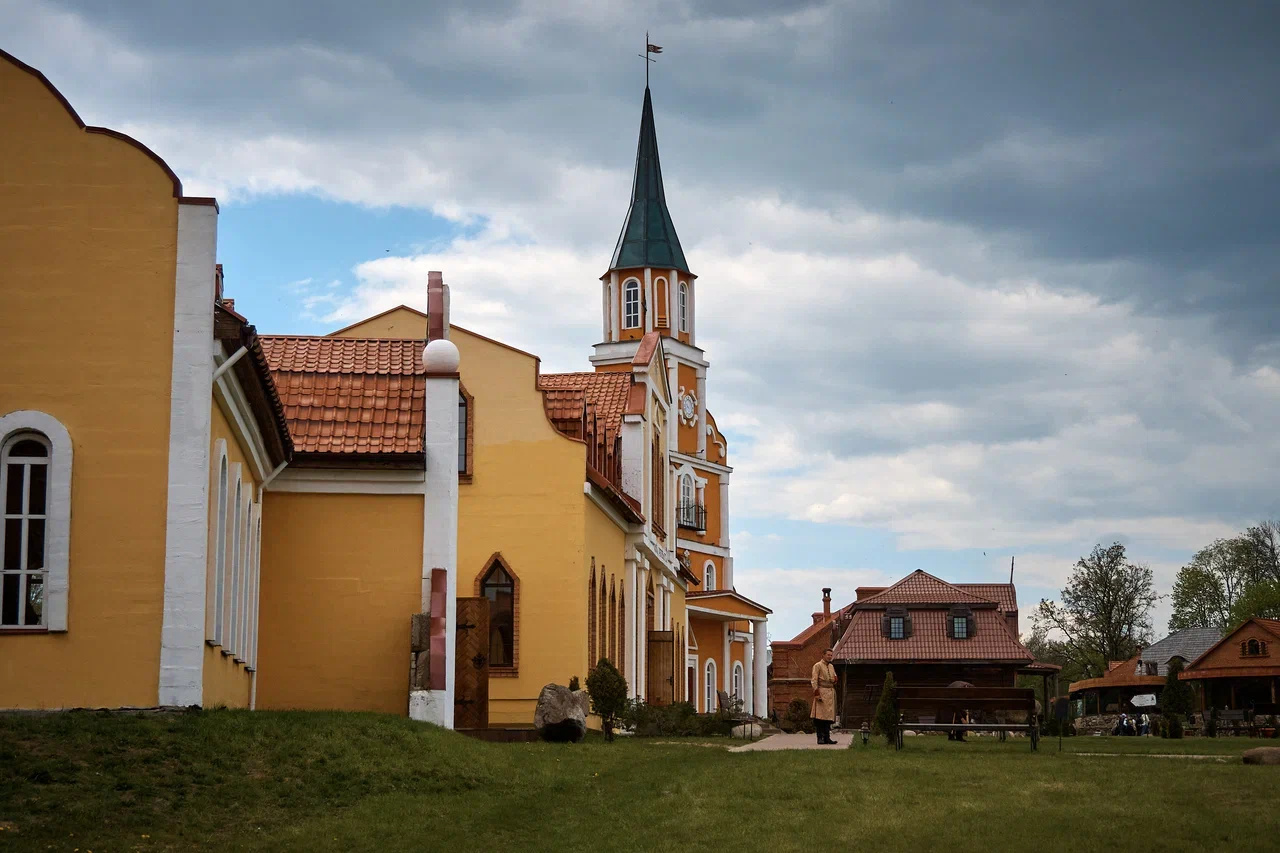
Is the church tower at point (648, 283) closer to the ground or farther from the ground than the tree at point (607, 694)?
farther from the ground

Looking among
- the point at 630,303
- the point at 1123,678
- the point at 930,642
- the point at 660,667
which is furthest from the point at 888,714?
the point at 630,303

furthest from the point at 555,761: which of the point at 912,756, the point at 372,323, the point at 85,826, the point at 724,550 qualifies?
the point at 724,550

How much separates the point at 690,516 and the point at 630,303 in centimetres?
1129

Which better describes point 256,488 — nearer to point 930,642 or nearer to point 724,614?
point 930,642

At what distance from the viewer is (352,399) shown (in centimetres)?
2411

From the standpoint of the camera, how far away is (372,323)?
109ft

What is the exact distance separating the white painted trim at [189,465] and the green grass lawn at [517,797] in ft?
2.16

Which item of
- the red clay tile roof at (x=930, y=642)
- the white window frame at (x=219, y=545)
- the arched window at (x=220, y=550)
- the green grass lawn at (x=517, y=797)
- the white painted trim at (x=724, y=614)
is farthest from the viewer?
the white painted trim at (x=724, y=614)

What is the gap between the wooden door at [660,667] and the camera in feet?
133

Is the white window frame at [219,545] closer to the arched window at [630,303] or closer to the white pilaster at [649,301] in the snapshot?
the white pilaster at [649,301]

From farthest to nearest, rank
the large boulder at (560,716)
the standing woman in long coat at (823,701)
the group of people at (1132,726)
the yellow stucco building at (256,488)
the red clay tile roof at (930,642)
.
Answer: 1. the group of people at (1132,726)
2. the red clay tile roof at (930,642)
3. the standing woman in long coat at (823,701)
4. the large boulder at (560,716)
5. the yellow stucco building at (256,488)

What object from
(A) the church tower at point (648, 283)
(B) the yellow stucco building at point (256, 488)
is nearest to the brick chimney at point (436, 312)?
(B) the yellow stucco building at point (256, 488)

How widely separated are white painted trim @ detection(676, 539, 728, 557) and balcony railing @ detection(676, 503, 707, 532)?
0.66 metres

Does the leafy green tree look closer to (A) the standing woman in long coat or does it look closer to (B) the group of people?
(B) the group of people
